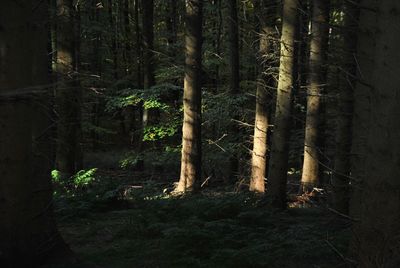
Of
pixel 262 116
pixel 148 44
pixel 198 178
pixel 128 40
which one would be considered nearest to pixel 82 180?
pixel 198 178

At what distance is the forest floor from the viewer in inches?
219

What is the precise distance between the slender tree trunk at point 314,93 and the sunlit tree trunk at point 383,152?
7698mm

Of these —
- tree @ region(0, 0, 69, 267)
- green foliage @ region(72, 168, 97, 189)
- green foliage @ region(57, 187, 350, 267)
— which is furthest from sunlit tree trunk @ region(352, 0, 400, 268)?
green foliage @ region(72, 168, 97, 189)

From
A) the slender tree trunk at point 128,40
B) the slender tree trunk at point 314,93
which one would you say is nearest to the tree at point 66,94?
the slender tree trunk at point 314,93

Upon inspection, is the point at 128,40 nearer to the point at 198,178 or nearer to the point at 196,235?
the point at 198,178

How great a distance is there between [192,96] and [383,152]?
7.83 meters

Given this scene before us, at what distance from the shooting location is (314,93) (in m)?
12.5

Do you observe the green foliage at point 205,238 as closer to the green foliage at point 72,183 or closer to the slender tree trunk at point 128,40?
the green foliage at point 72,183

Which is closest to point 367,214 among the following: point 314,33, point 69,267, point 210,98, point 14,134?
point 69,267

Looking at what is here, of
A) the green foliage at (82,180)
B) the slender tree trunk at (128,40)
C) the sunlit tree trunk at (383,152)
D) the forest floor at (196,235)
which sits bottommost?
the forest floor at (196,235)

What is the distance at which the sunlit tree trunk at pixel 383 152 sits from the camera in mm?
3912

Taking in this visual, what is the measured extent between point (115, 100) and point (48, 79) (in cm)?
1109

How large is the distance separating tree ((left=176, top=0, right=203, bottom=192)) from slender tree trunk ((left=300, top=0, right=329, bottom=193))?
9.70 feet

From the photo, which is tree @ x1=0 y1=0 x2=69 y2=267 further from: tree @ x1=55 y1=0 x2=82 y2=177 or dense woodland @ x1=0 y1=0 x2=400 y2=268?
tree @ x1=55 y1=0 x2=82 y2=177
